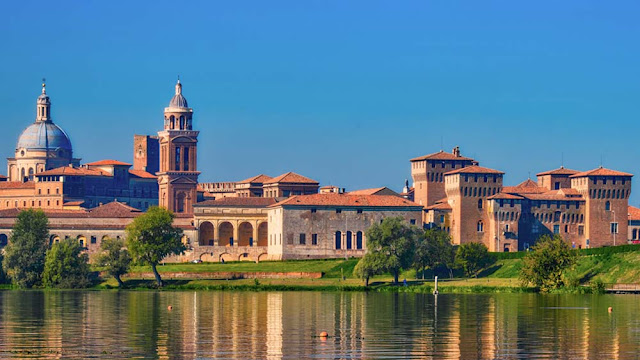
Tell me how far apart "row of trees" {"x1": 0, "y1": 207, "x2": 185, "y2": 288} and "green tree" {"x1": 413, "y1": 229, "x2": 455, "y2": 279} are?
1670 centimetres

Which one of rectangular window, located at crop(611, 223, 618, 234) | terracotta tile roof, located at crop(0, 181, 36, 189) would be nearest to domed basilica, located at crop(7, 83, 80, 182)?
terracotta tile roof, located at crop(0, 181, 36, 189)

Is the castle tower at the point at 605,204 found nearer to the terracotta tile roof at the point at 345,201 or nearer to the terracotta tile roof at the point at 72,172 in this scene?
the terracotta tile roof at the point at 345,201

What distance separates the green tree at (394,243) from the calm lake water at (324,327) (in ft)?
52.7

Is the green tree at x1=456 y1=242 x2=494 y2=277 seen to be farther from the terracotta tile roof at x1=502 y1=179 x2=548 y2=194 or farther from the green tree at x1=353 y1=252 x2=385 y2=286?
the terracotta tile roof at x1=502 y1=179 x2=548 y2=194

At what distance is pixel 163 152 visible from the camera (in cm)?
14538

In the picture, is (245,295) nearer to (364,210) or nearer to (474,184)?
(364,210)

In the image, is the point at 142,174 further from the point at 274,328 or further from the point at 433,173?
the point at 274,328

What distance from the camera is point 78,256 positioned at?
3588 inches

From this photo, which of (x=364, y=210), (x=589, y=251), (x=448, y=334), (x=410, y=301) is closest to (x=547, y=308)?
(x=410, y=301)

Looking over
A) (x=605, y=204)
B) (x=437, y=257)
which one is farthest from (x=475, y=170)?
(x=437, y=257)

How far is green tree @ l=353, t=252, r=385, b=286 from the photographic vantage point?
85.4m

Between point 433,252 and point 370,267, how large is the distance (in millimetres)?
7677

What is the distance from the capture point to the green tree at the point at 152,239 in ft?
299

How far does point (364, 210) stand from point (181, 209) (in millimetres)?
33273
